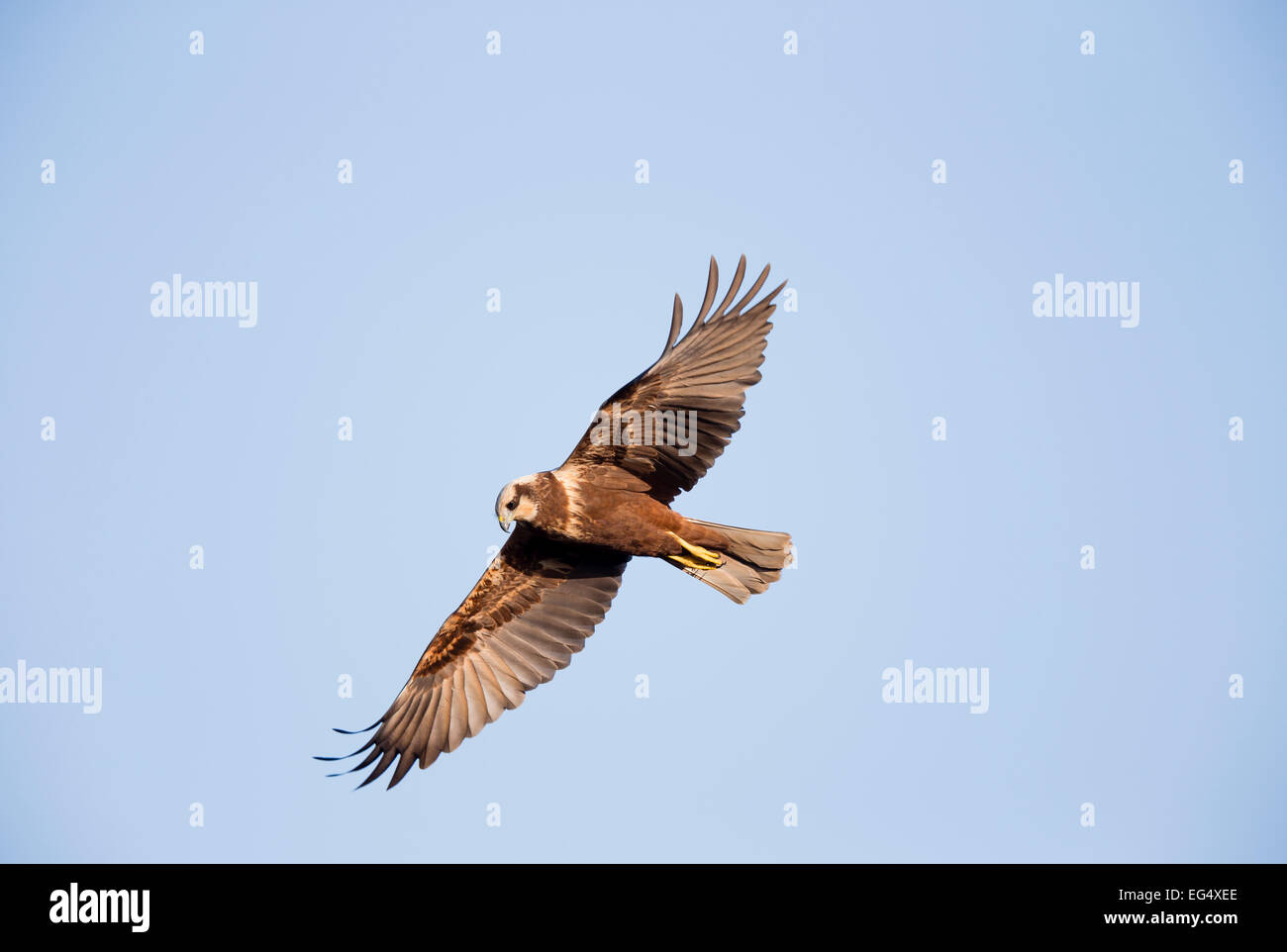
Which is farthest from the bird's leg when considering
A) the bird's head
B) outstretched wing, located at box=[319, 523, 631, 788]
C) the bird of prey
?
the bird's head

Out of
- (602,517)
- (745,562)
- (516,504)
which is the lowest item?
(745,562)

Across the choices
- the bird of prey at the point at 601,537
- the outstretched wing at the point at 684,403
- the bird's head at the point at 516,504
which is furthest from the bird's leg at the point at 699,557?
the bird's head at the point at 516,504

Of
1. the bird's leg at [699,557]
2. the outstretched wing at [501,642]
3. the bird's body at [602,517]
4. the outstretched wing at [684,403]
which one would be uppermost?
the outstretched wing at [684,403]

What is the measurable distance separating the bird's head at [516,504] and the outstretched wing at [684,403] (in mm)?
486

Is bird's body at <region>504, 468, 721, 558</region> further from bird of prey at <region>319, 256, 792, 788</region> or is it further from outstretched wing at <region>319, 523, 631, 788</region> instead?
outstretched wing at <region>319, 523, 631, 788</region>

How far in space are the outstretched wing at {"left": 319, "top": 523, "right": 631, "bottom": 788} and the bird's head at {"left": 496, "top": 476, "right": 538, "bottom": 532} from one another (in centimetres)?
109

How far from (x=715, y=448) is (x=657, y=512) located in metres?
0.71

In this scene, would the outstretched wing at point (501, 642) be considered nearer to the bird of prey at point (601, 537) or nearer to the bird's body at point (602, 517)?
the bird of prey at point (601, 537)

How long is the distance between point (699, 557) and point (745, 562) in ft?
1.52

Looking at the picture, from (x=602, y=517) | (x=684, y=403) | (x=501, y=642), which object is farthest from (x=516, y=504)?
(x=501, y=642)

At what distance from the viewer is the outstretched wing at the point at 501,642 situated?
1144cm

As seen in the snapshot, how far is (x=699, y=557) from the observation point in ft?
35.0

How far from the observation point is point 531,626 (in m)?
11.6

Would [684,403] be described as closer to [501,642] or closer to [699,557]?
[699,557]
